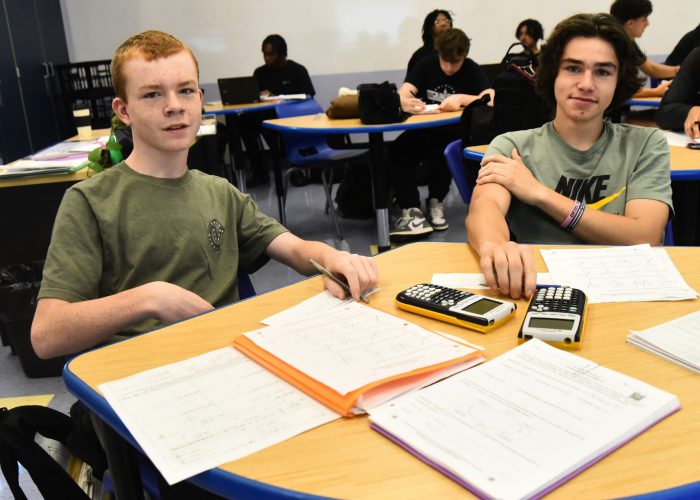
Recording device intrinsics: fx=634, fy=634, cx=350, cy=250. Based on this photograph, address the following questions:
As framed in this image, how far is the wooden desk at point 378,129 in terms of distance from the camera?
3291 mm

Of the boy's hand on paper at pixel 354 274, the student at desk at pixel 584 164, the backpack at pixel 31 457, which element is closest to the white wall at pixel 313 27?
the student at desk at pixel 584 164

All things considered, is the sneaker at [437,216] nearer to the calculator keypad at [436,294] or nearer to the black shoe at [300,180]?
the black shoe at [300,180]

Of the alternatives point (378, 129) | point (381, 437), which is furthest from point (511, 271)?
point (378, 129)

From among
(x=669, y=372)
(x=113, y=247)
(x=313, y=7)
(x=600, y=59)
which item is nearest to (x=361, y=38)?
(x=313, y=7)

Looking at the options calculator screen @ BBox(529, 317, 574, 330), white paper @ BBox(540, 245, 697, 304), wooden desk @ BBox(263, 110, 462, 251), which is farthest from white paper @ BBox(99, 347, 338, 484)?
wooden desk @ BBox(263, 110, 462, 251)

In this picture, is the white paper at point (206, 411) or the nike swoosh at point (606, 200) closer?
the white paper at point (206, 411)

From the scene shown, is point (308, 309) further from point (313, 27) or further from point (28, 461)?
point (313, 27)

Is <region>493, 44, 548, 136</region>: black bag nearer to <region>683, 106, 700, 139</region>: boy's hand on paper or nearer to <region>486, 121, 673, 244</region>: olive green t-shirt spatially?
<region>683, 106, 700, 139</region>: boy's hand on paper

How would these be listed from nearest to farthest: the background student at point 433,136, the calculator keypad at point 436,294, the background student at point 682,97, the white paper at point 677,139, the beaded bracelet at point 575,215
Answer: the calculator keypad at point 436,294 < the beaded bracelet at point 575,215 < the white paper at point 677,139 < the background student at point 682,97 < the background student at point 433,136

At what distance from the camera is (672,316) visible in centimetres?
95

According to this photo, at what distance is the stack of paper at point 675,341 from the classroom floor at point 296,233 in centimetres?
147

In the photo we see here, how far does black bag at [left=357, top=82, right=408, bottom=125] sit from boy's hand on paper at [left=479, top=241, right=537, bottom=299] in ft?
7.69

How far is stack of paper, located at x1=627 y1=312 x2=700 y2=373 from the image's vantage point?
802 millimetres

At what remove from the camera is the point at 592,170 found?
5.33 ft
